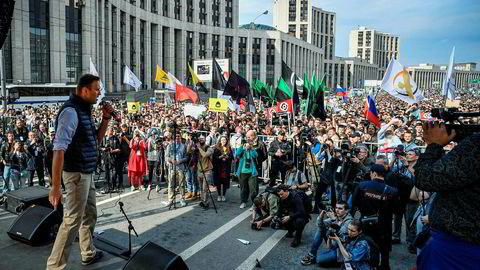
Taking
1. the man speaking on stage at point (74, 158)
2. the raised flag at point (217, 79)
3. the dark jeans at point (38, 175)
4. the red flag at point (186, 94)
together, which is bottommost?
the dark jeans at point (38, 175)

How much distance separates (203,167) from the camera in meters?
10.2

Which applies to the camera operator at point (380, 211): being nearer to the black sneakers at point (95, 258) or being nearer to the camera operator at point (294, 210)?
the camera operator at point (294, 210)

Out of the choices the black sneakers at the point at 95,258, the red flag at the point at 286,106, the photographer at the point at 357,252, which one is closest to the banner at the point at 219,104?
the red flag at the point at 286,106

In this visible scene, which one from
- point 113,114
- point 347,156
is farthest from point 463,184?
point 347,156

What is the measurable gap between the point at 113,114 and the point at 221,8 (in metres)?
91.8

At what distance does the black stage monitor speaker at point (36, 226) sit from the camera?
551 cm

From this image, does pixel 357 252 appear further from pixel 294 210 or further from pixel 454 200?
pixel 454 200

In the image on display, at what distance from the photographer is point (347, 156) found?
333 inches

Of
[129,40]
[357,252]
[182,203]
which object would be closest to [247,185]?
[182,203]

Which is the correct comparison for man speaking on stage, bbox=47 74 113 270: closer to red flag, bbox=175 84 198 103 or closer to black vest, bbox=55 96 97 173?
black vest, bbox=55 96 97 173

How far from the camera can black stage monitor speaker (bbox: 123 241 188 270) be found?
391 centimetres

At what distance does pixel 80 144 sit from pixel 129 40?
64764mm

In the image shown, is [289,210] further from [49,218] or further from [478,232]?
[478,232]

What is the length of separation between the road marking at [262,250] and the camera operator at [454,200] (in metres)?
4.22
